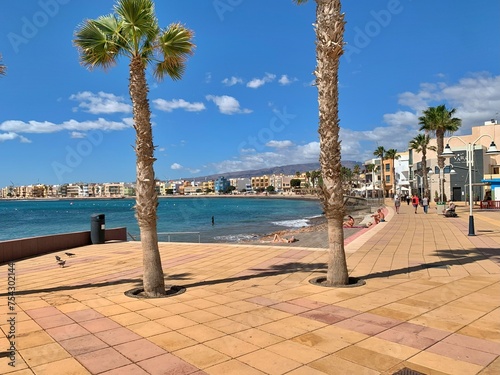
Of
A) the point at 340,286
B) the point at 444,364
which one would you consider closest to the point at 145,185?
the point at 340,286

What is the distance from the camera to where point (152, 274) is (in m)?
7.67

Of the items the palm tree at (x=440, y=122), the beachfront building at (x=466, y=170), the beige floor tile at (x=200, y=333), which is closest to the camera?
the beige floor tile at (x=200, y=333)

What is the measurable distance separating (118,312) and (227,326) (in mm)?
2131

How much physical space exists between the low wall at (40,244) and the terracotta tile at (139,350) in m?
9.58

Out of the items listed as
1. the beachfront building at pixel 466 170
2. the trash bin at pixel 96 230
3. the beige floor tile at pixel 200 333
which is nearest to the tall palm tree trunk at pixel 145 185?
the beige floor tile at pixel 200 333

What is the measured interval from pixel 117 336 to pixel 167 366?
137 centimetres

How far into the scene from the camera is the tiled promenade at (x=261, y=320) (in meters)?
4.46

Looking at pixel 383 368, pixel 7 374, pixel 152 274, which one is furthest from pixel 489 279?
pixel 7 374

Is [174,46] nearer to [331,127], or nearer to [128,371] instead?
[331,127]

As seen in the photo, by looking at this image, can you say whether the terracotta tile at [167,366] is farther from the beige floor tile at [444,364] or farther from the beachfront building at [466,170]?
the beachfront building at [466,170]

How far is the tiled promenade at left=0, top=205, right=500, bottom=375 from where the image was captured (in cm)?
446

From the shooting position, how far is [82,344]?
510cm

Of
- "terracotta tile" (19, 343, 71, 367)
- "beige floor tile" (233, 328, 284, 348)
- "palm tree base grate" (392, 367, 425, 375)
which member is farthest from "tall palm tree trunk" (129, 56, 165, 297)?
"palm tree base grate" (392, 367, 425, 375)

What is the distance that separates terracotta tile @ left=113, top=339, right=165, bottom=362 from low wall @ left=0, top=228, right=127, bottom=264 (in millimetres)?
9576
